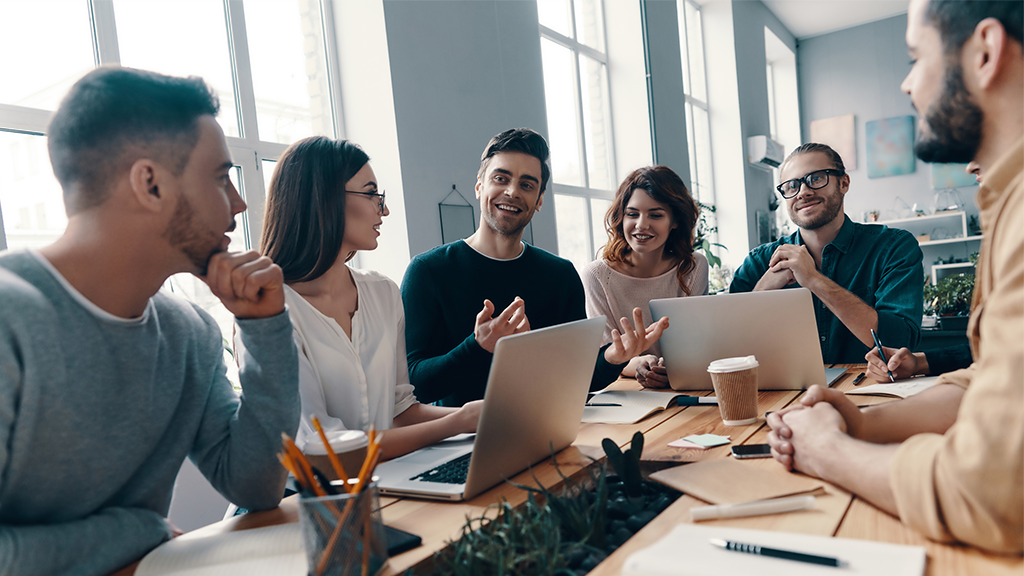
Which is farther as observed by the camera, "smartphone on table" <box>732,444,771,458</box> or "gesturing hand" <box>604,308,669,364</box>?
"gesturing hand" <box>604,308,669,364</box>

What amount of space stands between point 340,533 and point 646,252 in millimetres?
2026

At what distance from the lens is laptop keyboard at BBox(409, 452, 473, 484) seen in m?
1.07

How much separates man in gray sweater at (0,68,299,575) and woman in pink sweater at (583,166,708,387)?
1593 mm

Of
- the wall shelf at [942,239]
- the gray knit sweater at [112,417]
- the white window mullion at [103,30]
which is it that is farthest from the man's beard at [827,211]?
the wall shelf at [942,239]

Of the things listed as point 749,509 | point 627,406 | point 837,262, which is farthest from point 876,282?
point 749,509

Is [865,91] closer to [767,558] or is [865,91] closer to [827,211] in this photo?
[827,211]

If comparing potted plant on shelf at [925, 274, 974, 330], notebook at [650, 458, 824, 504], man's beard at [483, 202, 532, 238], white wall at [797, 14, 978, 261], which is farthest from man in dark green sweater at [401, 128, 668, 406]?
white wall at [797, 14, 978, 261]

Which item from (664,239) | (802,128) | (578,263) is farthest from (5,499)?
(802,128)

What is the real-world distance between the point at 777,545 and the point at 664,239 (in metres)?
1.92

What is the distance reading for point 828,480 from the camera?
3.02 feet

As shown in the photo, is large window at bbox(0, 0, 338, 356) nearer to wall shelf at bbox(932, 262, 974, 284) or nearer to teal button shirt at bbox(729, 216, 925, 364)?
teal button shirt at bbox(729, 216, 925, 364)

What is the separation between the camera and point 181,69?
2.59 m

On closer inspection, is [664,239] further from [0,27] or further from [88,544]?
[0,27]

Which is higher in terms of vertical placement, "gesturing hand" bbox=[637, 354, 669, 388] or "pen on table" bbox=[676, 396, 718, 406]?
"gesturing hand" bbox=[637, 354, 669, 388]
